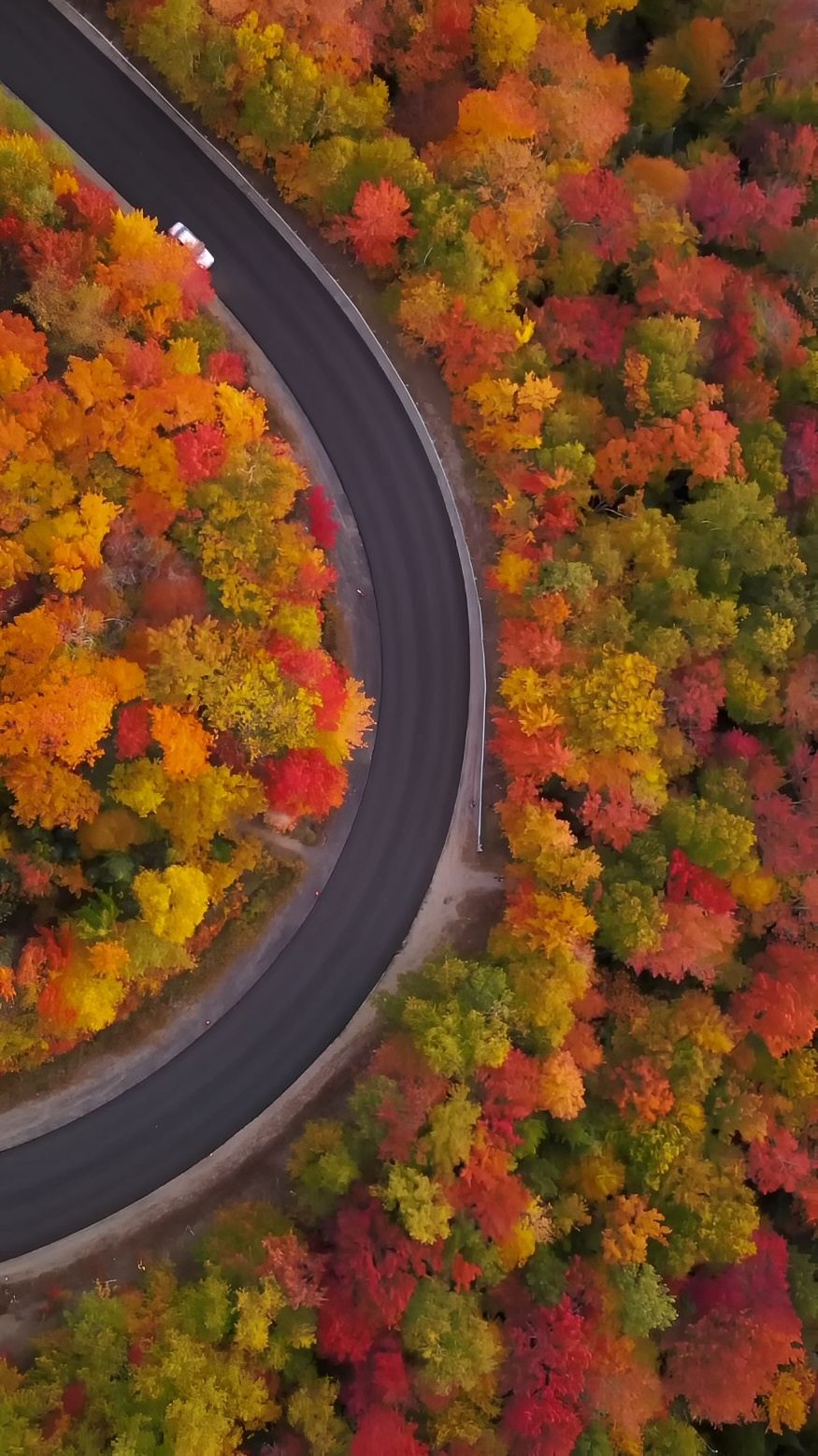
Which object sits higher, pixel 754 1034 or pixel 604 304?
pixel 604 304

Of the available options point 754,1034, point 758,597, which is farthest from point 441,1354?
point 758,597

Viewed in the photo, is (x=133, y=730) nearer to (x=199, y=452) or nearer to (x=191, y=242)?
(x=199, y=452)

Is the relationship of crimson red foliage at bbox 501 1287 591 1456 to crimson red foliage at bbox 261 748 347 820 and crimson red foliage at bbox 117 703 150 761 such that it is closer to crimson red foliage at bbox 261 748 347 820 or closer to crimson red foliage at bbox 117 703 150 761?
crimson red foliage at bbox 261 748 347 820

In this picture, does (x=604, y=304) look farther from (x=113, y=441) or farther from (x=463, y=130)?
(x=113, y=441)

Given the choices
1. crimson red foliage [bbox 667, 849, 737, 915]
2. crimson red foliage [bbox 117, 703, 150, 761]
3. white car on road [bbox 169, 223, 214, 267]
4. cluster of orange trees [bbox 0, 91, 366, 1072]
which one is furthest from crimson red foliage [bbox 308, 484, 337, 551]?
crimson red foliage [bbox 667, 849, 737, 915]

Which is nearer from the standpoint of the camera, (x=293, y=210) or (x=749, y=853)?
(x=749, y=853)

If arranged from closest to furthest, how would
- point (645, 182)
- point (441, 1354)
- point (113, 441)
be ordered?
point (441, 1354), point (113, 441), point (645, 182)

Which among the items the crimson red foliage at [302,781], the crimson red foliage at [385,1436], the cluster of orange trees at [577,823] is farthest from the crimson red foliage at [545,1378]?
the crimson red foliage at [302,781]
